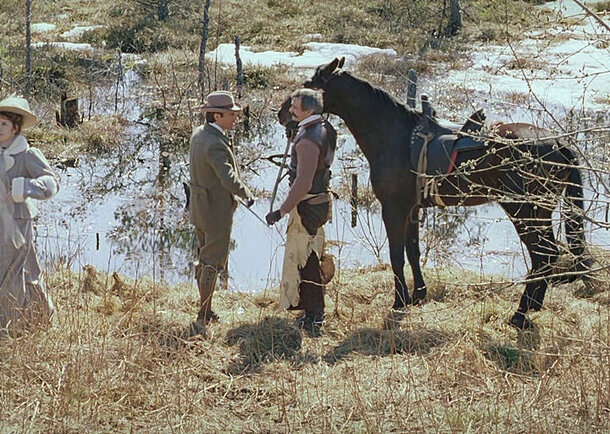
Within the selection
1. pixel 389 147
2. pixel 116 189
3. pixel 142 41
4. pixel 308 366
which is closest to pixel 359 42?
pixel 142 41

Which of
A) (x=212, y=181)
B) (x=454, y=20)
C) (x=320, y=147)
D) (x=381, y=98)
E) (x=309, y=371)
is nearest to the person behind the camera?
(x=309, y=371)

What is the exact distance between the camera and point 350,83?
24.5ft

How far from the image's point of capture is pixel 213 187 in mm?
6965

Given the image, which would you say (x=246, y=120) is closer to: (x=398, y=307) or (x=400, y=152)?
(x=400, y=152)

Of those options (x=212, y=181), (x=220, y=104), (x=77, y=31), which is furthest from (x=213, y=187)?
(x=77, y=31)

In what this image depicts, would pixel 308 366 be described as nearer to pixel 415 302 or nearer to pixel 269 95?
pixel 415 302

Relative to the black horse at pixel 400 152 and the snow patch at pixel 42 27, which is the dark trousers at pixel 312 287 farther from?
the snow patch at pixel 42 27

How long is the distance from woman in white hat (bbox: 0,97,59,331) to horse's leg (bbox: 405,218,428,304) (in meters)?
2.98

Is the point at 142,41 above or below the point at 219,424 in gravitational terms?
above

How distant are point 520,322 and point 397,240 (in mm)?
1182

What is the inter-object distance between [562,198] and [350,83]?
3.04 meters

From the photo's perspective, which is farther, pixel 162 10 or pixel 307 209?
pixel 162 10

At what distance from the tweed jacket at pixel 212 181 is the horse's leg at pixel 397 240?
4.30 ft

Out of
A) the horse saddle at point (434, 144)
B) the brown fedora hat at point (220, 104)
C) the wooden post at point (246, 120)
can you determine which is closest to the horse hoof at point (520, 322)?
the horse saddle at point (434, 144)
